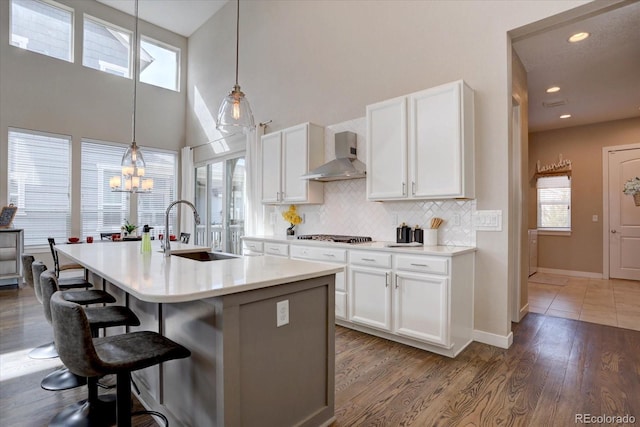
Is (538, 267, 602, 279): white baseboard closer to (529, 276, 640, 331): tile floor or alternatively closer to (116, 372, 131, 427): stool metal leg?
(529, 276, 640, 331): tile floor

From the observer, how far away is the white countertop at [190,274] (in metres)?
1.39

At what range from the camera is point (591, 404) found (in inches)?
82.9

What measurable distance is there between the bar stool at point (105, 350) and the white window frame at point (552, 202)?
7714mm

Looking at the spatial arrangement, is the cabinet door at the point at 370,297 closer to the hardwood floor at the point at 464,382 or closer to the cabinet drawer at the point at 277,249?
the hardwood floor at the point at 464,382

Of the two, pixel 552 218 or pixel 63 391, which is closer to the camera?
pixel 63 391

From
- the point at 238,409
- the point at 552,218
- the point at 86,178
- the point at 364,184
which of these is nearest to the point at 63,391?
the point at 238,409

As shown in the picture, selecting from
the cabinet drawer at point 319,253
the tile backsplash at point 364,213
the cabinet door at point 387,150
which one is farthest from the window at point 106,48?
the cabinet door at point 387,150

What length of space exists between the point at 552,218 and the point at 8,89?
33.6 feet

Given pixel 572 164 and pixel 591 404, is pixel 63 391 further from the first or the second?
pixel 572 164

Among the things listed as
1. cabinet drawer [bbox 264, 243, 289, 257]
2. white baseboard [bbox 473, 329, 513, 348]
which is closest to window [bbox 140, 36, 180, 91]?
cabinet drawer [bbox 264, 243, 289, 257]

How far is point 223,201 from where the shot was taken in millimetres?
6477

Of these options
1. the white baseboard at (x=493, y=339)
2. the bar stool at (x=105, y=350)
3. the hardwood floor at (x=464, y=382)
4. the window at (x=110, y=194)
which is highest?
the window at (x=110, y=194)

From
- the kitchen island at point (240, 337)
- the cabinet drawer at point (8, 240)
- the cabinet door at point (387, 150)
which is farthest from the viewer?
the cabinet drawer at point (8, 240)

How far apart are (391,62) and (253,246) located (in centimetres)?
289
